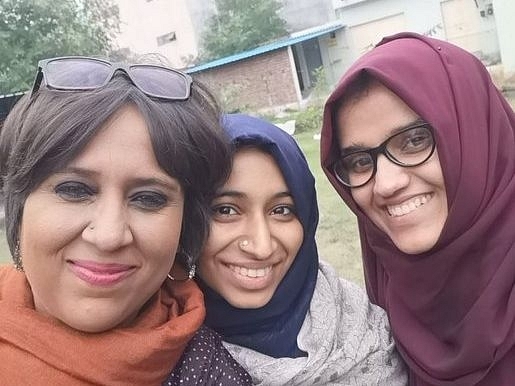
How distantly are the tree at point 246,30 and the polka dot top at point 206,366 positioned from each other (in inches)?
810

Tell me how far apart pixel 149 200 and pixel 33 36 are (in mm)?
13038

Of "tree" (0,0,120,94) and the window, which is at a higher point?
"tree" (0,0,120,94)

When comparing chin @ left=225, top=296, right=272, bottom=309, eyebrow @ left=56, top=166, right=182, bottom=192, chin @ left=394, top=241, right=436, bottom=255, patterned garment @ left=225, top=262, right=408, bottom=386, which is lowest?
patterned garment @ left=225, top=262, right=408, bottom=386

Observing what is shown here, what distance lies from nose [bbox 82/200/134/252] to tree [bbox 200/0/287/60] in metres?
20.8

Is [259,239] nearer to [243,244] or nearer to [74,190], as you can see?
[243,244]

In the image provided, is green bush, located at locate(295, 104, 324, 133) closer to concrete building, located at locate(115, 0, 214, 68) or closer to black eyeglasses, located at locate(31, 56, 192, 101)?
black eyeglasses, located at locate(31, 56, 192, 101)

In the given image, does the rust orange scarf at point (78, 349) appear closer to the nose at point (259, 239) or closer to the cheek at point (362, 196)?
the nose at point (259, 239)

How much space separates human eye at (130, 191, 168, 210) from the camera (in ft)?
4.19

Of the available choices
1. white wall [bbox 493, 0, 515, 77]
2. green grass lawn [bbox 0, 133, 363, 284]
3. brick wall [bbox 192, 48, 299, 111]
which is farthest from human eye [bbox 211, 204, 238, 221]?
brick wall [bbox 192, 48, 299, 111]

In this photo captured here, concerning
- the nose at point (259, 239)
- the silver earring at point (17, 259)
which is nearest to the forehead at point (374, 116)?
the nose at point (259, 239)

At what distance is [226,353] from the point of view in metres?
1.56

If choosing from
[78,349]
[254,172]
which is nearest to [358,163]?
[254,172]

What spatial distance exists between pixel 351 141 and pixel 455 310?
0.55m

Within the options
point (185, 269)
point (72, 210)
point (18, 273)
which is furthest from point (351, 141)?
point (18, 273)
